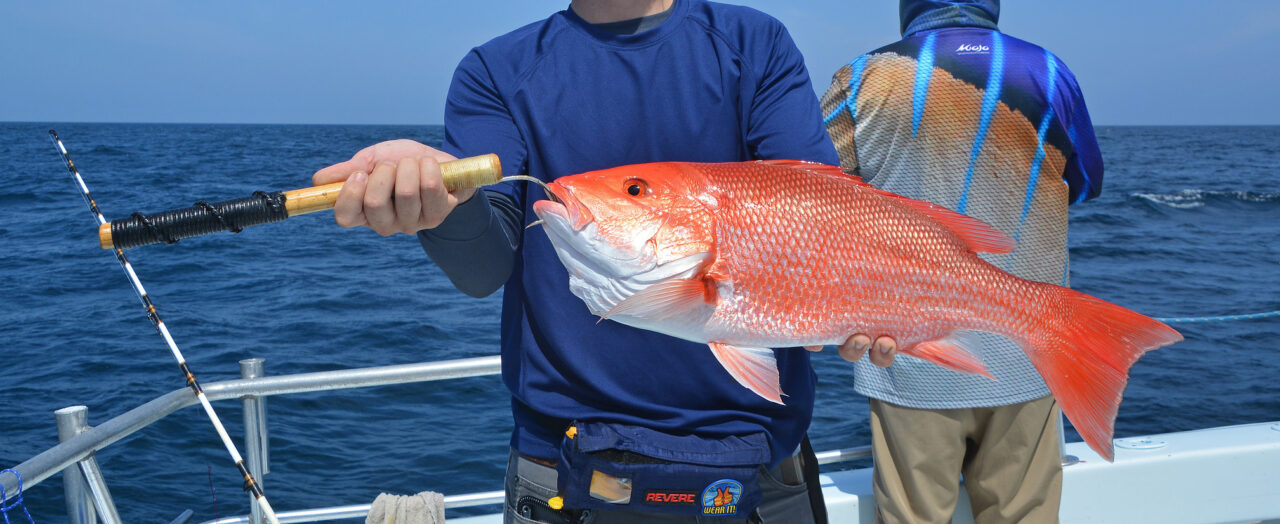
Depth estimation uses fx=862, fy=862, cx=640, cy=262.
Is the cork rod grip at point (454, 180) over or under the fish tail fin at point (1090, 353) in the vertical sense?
over

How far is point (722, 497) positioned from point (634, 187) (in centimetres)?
59

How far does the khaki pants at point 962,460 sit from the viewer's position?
2736mm

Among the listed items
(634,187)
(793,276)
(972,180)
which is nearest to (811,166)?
(793,276)

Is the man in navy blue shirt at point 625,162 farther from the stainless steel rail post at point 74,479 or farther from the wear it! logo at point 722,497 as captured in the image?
the stainless steel rail post at point 74,479

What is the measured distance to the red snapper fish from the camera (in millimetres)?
1407

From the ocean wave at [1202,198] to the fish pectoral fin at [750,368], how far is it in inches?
1087

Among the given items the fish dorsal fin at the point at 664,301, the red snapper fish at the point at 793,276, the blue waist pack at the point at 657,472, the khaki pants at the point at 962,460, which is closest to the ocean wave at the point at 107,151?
the khaki pants at the point at 962,460

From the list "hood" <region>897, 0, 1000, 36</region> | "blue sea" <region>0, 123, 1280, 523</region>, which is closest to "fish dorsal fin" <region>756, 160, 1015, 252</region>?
"hood" <region>897, 0, 1000, 36</region>

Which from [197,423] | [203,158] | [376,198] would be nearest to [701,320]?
[376,198]

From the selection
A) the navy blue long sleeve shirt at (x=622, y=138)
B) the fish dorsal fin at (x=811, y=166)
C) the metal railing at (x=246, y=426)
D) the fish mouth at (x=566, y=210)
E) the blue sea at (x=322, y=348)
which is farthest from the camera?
the blue sea at (x=322, y=348)

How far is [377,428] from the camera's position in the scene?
7.55 meters

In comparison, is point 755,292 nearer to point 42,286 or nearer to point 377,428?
point 377,428

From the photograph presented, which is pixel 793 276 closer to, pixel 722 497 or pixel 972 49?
pixel 722 497

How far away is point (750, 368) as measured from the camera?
1426mm
